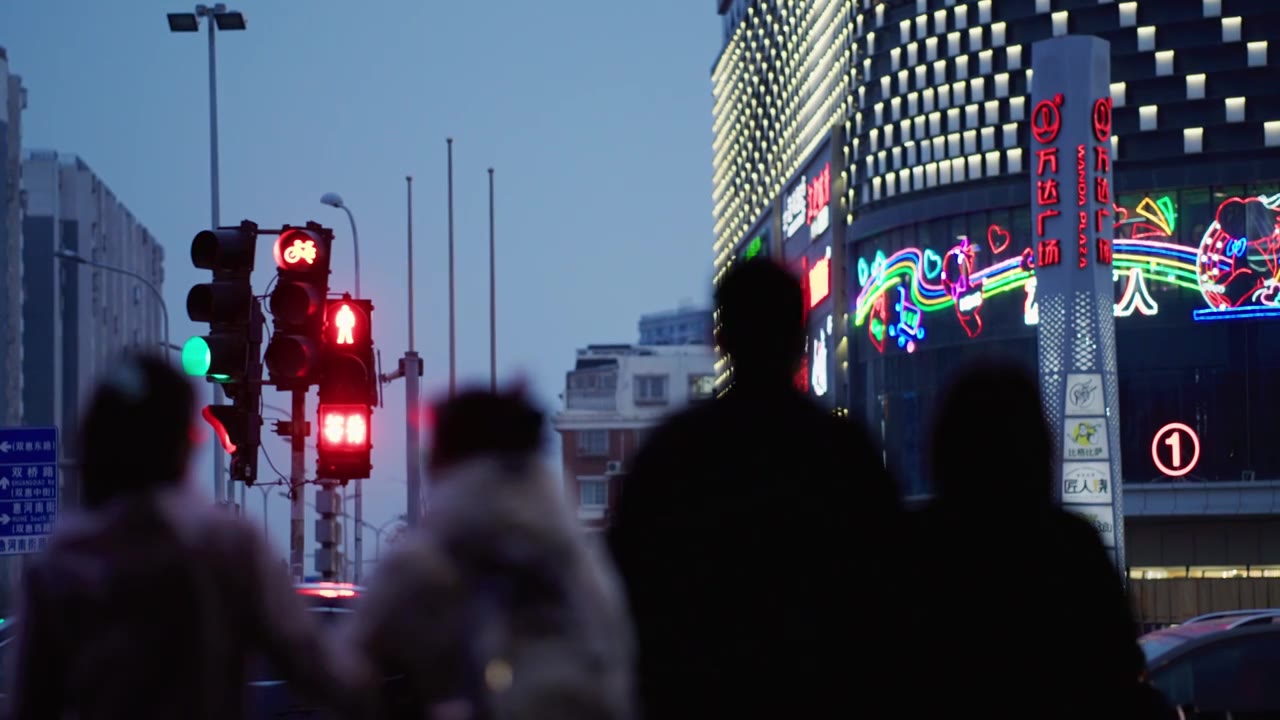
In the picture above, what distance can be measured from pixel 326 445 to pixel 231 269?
1278 millimetres

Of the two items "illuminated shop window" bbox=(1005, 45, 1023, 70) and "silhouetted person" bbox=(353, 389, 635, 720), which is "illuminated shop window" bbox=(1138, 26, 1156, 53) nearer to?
"illuminated shop window" bbox=(1005, 45, 1023, 70)

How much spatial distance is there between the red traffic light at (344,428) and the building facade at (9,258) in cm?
8735

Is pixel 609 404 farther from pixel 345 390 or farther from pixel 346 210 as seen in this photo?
pixel 345 390

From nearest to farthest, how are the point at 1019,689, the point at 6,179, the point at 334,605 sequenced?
the point at 1019,689 → the point at 334,605 → the point at 6,179

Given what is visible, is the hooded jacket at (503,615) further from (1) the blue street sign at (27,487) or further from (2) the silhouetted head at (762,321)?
(1) the blue street sign at (27,487)

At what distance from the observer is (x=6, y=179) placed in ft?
328

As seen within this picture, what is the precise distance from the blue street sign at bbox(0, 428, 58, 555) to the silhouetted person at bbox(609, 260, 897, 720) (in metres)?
16.5

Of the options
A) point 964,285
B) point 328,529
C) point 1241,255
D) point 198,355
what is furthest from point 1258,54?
point 198,355

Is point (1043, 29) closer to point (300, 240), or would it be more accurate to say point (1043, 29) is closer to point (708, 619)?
point (300, 240)

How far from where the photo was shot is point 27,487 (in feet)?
67.3

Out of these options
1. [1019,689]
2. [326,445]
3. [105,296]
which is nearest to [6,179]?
[105,296]

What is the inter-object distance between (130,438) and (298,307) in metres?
7.96

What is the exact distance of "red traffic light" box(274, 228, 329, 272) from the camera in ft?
40.3

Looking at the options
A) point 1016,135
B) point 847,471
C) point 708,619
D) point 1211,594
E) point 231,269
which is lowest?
point 1211,594
